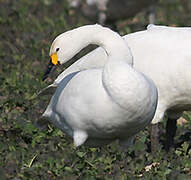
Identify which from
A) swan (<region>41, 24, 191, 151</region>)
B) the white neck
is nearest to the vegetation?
swan (<region>41, 24, 191, 151</region>)

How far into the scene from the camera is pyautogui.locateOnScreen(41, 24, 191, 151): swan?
6.05 metres

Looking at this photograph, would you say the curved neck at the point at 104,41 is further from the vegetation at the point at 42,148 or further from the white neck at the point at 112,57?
the vegetation at the point at 42,148

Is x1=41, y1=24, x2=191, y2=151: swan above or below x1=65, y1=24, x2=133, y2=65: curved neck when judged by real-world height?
below

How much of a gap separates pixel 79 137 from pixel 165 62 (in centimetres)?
104

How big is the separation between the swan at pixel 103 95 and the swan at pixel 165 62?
55cm

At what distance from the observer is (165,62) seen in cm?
611

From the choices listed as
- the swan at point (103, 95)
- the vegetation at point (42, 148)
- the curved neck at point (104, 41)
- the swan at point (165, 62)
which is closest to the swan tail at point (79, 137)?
the swan at point (103, 95)

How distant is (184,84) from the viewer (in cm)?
607

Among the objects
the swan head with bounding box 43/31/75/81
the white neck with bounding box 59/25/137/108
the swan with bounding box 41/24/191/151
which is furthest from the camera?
the swan with bounding box 41/24/191/151

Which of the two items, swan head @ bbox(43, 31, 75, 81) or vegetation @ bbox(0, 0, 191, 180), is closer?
swan head @ bbox(43, 31, 75, 81)

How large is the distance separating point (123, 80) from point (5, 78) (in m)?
3.21

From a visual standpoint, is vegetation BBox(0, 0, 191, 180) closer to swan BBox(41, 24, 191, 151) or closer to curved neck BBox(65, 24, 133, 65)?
swan BBox(41, 24, 191, 151)

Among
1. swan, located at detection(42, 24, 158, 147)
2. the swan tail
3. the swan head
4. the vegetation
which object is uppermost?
the swan head

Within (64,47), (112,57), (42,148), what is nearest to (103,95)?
(112,57)
